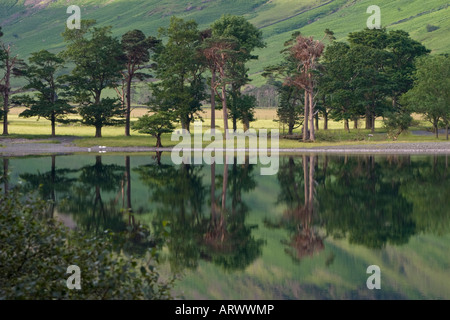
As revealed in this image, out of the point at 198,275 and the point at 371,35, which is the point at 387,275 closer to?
the point at 198,275

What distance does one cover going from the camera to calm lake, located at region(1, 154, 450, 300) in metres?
19.6

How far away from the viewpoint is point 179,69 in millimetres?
90312

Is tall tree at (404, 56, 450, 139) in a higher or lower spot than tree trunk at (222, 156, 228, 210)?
higher

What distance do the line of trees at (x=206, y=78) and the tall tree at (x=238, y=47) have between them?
0.49 feet

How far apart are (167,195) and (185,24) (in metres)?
58.5

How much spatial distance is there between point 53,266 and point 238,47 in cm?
7892

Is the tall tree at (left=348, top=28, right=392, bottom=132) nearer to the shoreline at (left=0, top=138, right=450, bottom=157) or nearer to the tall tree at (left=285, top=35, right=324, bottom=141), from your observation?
the tall tree at (left=285, top=35, right=324, bottom=141)

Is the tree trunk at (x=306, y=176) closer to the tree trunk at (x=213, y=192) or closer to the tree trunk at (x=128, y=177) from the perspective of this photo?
the tree trunk at (x=213, y=192)

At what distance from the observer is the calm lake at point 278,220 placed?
19.6m

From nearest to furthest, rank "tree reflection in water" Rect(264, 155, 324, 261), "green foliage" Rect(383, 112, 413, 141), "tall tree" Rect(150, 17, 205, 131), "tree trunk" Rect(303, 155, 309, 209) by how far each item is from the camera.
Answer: "tree reflection in water" Rect(264, 155, 324, 261) → "tree trunk" Rect(303, 155, 309, 209) → "green foliage" Rect(383, 112, 413, 141) → "tall tree" Rect(150, 17, 205, 131)

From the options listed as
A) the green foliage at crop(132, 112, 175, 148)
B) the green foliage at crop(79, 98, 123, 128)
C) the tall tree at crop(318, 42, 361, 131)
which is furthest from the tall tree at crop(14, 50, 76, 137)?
the tall tree at crop(318, 42, 361, 131)

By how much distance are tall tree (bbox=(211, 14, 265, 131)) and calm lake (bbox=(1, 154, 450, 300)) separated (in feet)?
123

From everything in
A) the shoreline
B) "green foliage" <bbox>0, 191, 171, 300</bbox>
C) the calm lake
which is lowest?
the calm lake

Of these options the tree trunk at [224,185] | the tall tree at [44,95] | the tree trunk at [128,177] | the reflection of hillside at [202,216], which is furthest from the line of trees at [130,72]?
the reflection of hillside at [202,216]
